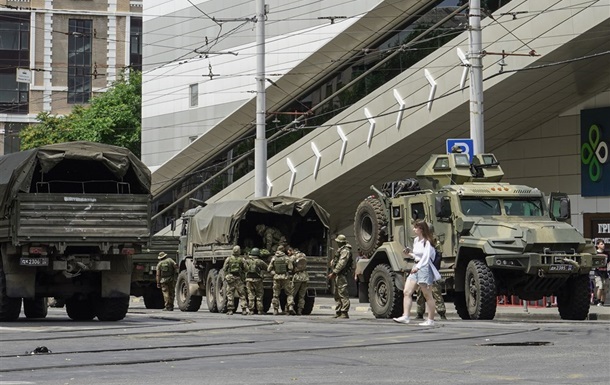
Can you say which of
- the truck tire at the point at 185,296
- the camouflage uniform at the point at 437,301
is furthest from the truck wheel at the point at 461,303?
the truck tire at the point at 185,296

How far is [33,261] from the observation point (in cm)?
2220

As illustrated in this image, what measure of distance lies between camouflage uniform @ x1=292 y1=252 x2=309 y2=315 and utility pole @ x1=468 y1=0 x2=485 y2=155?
504cm

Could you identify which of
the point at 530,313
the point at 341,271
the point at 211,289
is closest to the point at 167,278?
the point at 211,289

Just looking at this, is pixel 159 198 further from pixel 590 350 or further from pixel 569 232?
pixel 590 350

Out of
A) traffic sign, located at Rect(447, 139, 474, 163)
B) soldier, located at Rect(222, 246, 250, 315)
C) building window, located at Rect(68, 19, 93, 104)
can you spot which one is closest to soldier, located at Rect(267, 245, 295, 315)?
soldier, located at Rect(222, 246, 250, 315)

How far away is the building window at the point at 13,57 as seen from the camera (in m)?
84.2

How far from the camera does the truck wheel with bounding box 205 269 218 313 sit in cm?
3025

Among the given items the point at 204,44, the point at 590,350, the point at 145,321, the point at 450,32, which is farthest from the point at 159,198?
the point at 590,350

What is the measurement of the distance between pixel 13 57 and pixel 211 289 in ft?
188

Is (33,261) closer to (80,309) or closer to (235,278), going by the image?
(80,309)

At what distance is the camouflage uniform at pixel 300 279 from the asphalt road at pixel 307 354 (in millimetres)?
6606

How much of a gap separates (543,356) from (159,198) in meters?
46.8

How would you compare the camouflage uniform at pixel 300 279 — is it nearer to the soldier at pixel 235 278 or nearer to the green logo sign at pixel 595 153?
the soldier at pixel 235 278

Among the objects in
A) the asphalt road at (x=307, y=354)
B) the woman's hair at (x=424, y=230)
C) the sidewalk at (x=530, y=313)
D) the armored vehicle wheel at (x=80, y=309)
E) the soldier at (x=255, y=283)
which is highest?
the woman's hair at (x=424, y=230)
